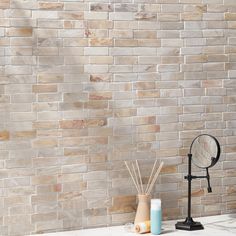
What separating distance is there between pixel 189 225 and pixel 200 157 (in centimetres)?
33

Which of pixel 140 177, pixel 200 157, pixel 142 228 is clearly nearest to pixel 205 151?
pixel 200 157

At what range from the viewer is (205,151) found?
3.00 meters

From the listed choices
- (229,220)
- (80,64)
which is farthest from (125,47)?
(229,220)

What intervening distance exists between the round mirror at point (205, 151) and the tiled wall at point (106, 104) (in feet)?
0.44

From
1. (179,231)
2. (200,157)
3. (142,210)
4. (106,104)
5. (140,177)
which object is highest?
(106,104)

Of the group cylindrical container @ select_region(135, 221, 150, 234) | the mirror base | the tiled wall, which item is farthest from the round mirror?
cylindrical container @ select_region(135, 221, 150, 234)

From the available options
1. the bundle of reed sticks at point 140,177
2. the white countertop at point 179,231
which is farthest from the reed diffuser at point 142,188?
the white countertop at point 179,231

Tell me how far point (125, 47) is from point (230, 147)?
77 cm

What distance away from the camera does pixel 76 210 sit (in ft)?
9.82

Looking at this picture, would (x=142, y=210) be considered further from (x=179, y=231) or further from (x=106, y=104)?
(x=106, y=104)

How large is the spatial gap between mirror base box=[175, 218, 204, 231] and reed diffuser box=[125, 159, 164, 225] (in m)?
0.16

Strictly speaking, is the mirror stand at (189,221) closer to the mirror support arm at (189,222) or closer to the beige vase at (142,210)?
the mirror support arm at (189,222)

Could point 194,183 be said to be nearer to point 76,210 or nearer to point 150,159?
point 150,159

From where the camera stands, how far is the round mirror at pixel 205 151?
297 centimetres
